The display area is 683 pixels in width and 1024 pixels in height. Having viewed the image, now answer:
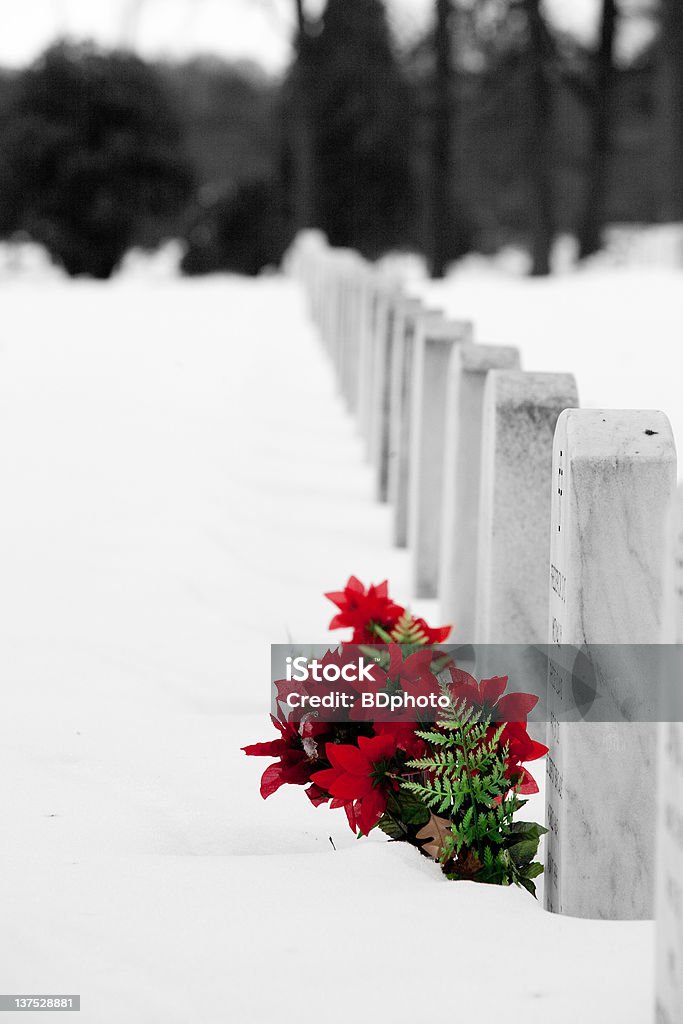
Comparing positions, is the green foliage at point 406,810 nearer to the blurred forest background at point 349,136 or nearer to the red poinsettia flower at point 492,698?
the red poinsettia flower at point 492,698

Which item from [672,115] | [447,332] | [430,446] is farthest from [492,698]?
[672,115]

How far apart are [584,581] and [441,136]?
20827 mm

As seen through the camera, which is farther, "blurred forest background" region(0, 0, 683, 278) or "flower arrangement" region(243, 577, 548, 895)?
"blurred forest background" region(0, 0, 683, 278)

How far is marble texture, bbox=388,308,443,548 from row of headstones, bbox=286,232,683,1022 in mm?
1518

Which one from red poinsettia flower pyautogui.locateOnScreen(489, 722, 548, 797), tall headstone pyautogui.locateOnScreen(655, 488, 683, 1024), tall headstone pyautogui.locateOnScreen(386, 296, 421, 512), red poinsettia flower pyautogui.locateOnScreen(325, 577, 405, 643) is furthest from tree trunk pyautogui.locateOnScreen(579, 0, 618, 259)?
tall headstone pyautogui.locateOnScreen(655, 488, 683, 1024)

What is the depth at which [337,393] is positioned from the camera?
998 cm

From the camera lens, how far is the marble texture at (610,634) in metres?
2.03

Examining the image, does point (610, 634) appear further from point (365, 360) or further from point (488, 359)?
point (365, 360)

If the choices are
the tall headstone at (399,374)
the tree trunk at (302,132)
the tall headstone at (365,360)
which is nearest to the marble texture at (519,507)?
the tall headstone at (399,374)

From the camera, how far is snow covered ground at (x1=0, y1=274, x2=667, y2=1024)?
6.15ft

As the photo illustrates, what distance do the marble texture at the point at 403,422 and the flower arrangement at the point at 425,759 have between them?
2.62 metres

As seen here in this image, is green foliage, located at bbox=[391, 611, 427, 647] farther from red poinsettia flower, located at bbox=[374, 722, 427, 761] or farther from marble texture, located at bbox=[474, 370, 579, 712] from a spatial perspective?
marble texture, located at bbox=[474, 370, 579, 712]

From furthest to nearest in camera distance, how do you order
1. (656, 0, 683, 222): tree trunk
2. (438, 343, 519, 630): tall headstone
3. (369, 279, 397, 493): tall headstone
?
(656, 0, 683, 222): tree trunk → (369, 279, 397, 493): tall headstone → (438, 343, 519, 630): tall headstone

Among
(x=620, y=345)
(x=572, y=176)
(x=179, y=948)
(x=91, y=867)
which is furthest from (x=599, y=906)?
(x=572, y=176)
